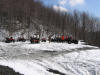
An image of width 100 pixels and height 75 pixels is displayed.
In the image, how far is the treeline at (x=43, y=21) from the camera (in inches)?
2226

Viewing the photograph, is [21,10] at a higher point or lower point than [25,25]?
higher

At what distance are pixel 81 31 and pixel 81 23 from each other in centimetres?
572

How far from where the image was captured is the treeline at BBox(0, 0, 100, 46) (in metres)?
56.5

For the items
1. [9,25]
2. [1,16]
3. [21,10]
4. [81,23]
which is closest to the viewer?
[9,25]

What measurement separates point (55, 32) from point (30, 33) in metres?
16.5

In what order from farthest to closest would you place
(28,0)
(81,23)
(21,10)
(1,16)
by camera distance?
1. (81,23)
2. (28,0)
3. (21,10)
4. (1,16)

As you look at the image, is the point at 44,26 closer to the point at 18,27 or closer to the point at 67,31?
the point at 18,27

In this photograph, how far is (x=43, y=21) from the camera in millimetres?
68500

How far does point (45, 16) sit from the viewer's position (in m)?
71.6

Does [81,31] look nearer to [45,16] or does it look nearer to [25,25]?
[45,16]

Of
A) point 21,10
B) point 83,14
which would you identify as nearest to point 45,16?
point 21,10

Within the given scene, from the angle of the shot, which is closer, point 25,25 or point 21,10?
point 25,25

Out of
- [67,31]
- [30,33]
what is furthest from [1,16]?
[67,31]

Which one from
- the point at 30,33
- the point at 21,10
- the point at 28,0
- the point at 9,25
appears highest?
the point at 28,0
